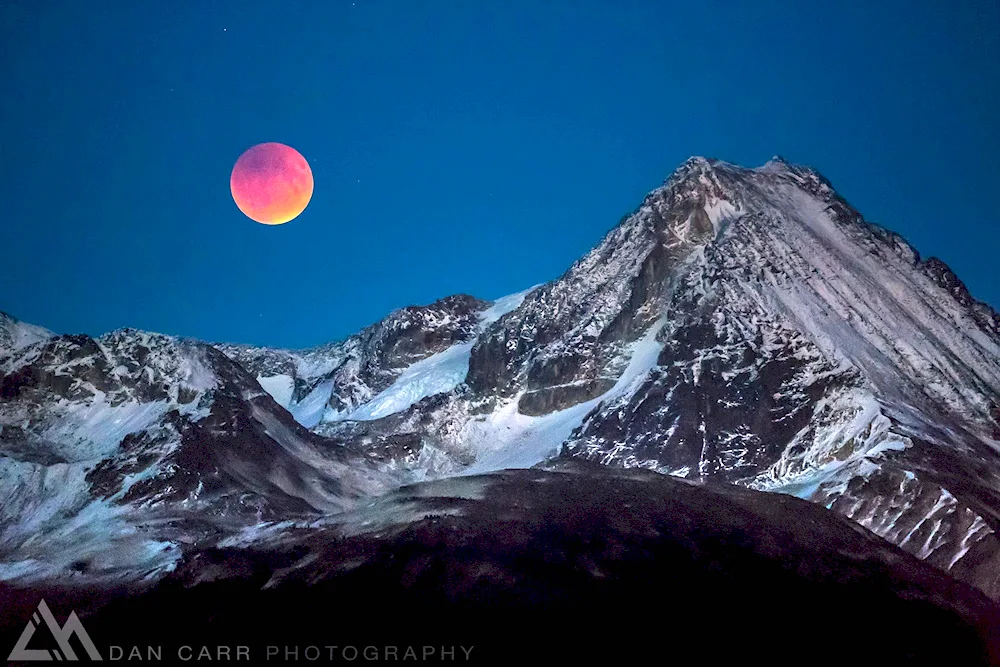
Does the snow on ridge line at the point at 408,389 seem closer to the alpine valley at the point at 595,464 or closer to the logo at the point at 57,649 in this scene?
the alpine valley at the point at 595,464

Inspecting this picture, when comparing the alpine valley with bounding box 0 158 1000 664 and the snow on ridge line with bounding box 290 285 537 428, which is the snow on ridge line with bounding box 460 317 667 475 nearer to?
the alpine valley with bounding box 0 158 1000 664

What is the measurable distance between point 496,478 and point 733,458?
102ft

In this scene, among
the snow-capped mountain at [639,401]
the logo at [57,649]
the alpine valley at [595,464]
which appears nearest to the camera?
the logo at [57,649]

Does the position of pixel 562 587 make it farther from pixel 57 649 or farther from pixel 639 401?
pixel 639 401

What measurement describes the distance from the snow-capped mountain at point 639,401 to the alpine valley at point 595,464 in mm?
423

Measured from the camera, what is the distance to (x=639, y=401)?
100188mm

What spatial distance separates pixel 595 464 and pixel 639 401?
14.6 metres

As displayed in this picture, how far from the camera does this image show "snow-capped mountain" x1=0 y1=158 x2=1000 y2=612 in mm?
69562

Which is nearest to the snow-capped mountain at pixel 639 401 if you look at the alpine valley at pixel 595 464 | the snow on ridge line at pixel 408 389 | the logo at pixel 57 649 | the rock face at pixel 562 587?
the alpine valley at pixel 595 464

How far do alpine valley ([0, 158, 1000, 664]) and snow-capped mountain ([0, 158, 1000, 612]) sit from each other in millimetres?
423

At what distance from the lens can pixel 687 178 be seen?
5320 inches

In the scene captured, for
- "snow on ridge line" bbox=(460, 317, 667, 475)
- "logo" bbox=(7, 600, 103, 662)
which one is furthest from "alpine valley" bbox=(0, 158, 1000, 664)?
"logo" bbox=(7, 600, 103, 662)

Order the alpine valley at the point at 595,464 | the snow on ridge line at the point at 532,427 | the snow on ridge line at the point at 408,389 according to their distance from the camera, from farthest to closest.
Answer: the snow on ridge line at the point at 408,389
the snow on ridge line at the point at 532,427
the alpine valley at the point at 595,464

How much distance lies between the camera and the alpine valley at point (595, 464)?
135 ft
